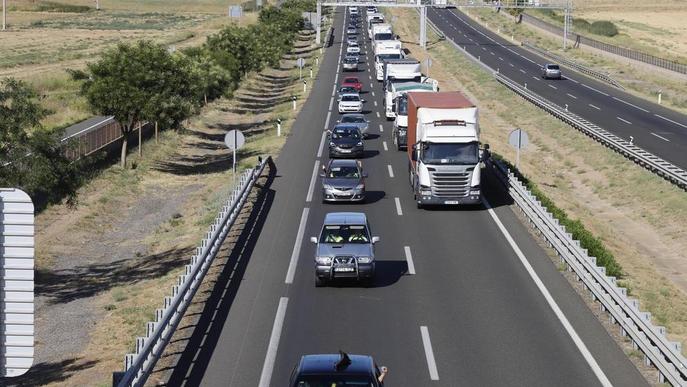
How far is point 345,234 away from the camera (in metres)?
27.8

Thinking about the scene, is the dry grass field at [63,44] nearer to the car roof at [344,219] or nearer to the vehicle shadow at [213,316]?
the vehicle shadow at [213,316]

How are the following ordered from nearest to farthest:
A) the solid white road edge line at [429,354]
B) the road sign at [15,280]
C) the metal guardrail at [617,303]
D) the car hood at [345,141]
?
the road sign at [15,280]
the metal guardrail at [617,303]
the solid white road edge line at [429,354]
the car hood at [345,141]

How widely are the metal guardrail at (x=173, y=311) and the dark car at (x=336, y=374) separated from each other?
9.84 feet

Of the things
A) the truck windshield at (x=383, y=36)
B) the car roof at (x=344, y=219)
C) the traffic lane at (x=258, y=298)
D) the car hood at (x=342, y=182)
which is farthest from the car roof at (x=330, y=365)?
the truck windshield at (x=383, y=36)

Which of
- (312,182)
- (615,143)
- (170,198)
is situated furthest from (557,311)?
(615,143)

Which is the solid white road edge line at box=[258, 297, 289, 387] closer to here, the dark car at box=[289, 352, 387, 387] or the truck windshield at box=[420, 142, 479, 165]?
the dark car at box=[289, 352, 387, 387]

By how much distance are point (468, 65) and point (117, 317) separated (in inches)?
3315

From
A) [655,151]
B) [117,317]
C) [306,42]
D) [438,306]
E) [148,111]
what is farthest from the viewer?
[306,42]

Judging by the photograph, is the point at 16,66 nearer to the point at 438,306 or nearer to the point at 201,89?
the point at 201,89

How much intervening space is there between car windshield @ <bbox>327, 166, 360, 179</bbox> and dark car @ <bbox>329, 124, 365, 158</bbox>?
10432 mm

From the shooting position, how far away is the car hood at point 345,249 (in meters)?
26.8

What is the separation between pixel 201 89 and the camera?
6003 centimetres

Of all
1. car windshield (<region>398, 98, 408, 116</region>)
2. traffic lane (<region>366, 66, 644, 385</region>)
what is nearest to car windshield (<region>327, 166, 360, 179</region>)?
traffic lane (<region>366, 66, 644, 385</region>)

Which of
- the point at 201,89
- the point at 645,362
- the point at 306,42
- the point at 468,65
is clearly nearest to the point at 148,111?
the point at 201,89
